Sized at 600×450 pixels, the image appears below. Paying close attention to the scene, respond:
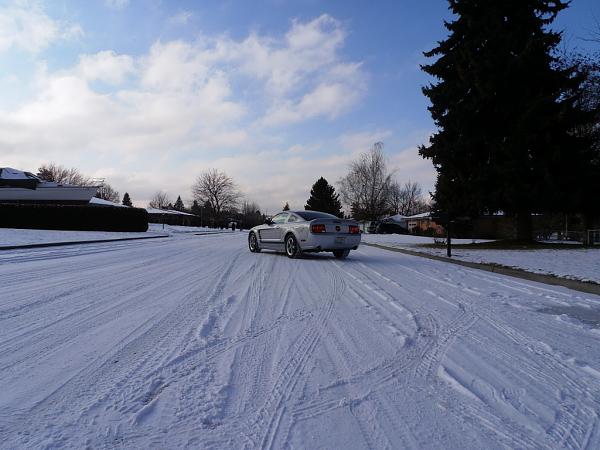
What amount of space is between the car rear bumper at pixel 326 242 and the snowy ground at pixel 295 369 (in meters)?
4.97

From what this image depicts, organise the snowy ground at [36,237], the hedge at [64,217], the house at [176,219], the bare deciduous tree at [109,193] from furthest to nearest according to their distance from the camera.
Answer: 1. the bare deciduous tree at [109,193]
2. the house at [176,219]
3. the hedge at [64,217]
4. the snowy ground at [36,237]

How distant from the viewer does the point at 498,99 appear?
1897cm

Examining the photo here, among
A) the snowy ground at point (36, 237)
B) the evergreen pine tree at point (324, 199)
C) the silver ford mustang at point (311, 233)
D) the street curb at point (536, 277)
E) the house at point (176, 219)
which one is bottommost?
the street curb at point (536, 277)

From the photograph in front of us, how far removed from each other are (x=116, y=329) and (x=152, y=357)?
1.00m

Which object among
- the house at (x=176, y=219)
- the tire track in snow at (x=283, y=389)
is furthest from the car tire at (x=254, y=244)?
the house at (x=176, y=219)

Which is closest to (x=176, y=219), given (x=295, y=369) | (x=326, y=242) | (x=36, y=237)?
(x=36, y=237)

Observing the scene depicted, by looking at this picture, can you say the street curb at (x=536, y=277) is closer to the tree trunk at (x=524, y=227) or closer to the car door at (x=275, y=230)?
the car door at (x=275, y=230)

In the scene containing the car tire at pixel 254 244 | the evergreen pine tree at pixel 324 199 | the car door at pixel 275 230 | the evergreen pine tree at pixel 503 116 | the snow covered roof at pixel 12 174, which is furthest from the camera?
the evergreen pine tree at pixel 324 199

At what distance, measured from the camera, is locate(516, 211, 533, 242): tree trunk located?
62.5 feet

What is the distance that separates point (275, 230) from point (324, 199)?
5949cm

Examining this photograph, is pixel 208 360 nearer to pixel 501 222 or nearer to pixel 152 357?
pixel 152 357

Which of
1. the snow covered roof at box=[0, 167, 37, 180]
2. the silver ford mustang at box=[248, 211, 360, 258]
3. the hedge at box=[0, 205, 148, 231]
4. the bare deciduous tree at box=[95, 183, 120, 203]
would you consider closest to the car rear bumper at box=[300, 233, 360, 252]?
the silver ford mustang at box=[248, 211, 360, 258]

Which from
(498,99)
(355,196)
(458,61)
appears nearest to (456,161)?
(498,99)

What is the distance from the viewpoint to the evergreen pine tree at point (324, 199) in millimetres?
71156
